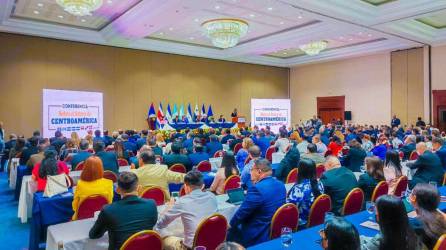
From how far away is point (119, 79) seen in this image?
16156 mm

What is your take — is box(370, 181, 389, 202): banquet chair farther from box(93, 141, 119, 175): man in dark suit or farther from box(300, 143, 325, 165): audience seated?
box(93, 141, 119, 175): man in dark suit

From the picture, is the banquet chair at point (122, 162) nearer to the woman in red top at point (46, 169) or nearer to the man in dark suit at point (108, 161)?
the man in dark suit at point (108, 161)

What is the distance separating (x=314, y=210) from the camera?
11.4 feet

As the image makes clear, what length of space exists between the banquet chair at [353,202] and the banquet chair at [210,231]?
1.46 metres

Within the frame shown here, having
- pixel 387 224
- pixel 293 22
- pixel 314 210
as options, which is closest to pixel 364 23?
pixel 293 22

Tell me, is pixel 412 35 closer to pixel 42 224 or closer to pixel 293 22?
pixel 293 22

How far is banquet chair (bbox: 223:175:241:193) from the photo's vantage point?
4832mm

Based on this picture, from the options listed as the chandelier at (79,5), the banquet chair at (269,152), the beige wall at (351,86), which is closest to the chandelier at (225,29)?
the chandelier at (79,5)

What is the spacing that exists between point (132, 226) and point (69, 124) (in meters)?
13.0

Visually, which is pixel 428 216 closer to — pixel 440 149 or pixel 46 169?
pixel 46 169

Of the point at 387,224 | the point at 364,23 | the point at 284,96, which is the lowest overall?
the point at 387,224

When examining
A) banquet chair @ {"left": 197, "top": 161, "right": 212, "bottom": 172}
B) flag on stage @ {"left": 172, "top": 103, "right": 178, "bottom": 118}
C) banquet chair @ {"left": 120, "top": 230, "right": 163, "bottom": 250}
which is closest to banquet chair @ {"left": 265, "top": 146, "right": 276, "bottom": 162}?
banquet chair @ {"left": 197, "top": 161, "right": 212, "bottom": 172}

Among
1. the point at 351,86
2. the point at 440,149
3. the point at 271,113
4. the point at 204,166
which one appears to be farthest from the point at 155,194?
the point at 271,113

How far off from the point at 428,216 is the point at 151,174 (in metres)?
3.29
